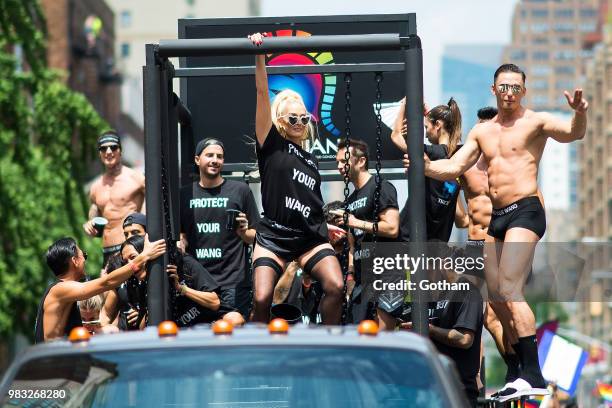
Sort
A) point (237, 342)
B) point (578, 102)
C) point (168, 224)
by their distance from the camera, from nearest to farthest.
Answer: point (237, 342) → point (168, 224) → point (578, 102)

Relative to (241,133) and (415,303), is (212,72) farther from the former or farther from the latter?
(415,303)

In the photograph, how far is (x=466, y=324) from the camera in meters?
9.72

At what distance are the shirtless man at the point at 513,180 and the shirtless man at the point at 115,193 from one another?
13.8ft

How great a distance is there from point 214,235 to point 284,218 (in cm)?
161

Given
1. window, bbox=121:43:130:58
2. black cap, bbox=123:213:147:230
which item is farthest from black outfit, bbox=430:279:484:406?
window, bbox=121:43:130:58

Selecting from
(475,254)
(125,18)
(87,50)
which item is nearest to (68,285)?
(475,254)

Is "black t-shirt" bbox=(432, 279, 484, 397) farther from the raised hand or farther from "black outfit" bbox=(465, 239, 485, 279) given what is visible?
the raised hand

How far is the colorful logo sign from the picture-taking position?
36.0 feet

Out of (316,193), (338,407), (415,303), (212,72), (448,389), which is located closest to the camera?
(448,389)

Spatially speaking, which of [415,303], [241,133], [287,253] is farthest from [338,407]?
[241,133]

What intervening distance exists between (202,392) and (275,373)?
1.29ft

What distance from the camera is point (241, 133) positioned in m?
11.4

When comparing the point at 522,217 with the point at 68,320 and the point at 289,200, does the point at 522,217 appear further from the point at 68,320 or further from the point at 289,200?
the point at 68,320

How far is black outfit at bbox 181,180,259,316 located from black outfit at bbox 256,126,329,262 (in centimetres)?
144
